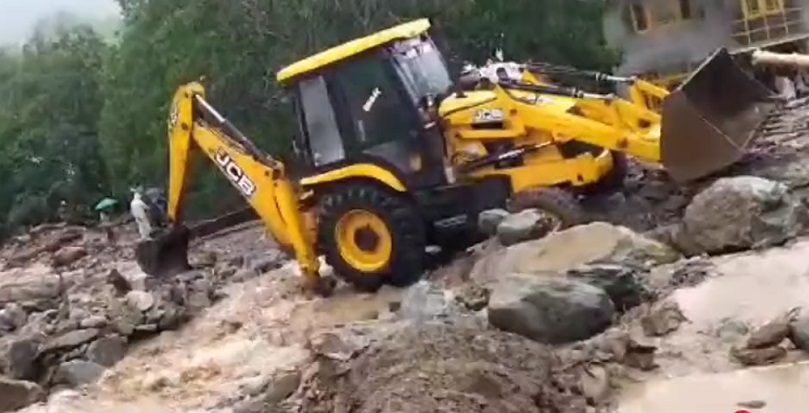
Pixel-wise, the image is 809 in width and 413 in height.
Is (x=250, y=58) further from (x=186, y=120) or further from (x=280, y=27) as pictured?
(x=186, y=120)

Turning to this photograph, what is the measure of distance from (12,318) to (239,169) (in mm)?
3058

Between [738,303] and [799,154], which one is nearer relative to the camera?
[738,303]

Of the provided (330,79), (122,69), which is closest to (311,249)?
(330,79)

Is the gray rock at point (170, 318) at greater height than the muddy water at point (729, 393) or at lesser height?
greater

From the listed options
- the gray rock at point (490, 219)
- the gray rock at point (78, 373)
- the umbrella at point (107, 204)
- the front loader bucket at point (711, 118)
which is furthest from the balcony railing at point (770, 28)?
the gray rock at point (78, 373)

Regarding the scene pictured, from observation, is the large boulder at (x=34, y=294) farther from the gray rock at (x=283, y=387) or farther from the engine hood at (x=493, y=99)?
the gray rock at (x=283, y=387)

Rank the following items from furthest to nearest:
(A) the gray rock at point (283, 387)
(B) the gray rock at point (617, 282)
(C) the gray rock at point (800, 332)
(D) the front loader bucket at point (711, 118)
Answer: (D) the front loader bucket at point (711, 118) < (B) the gray rock at point (617, 282) < (A) the gray rock at point (283, 387) < (C) the gray rock at point (800, 332)

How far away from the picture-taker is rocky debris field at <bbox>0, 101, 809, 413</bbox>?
21.6 ft

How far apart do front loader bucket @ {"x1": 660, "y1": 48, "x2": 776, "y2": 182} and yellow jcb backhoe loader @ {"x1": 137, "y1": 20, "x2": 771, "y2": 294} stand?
0.6 inches

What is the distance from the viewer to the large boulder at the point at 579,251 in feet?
28.5

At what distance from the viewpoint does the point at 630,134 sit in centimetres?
1000

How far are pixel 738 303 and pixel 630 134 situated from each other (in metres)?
2.58

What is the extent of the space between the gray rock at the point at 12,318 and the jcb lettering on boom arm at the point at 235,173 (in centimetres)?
269

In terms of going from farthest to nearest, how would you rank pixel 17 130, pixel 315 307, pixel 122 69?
pixel 17 130 → pixel 122 69 → pixel 315 307
